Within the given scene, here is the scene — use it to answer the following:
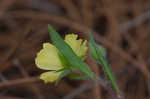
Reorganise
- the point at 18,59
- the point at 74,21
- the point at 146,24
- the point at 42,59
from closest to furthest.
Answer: the point at 42,59 → the point at 18,59 → the point at 74,21 → the point at 146,24

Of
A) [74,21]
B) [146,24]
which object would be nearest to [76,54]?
[74,21]

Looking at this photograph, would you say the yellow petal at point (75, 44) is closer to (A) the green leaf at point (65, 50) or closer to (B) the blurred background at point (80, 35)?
(A) the green leaf at point (65, 50)

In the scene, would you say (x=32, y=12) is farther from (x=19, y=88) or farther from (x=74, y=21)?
(x=19, y=88)

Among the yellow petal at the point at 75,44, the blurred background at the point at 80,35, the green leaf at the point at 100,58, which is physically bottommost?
the blurred background at the point at 80,35

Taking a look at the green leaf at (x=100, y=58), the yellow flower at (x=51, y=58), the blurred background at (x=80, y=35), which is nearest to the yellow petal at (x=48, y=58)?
the yellow flower at (x=51, y=58)

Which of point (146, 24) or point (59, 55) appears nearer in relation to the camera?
point (59, 55)

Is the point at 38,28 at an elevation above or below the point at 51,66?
below

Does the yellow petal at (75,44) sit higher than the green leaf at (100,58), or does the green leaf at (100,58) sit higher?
the yellow petal at (75,44)

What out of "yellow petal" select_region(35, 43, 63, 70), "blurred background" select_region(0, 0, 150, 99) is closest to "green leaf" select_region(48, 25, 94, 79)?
"yellow petal" select_region(35, 43, 63, 70)
